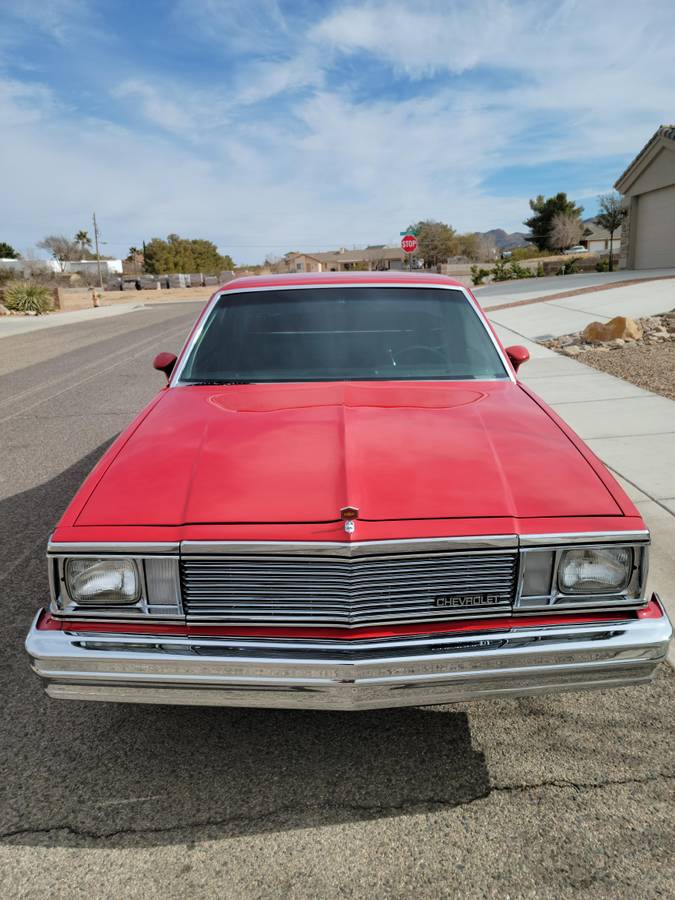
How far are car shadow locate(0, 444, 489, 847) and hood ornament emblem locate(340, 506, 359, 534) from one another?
0.99 m

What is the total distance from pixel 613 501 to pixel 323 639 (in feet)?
3.58

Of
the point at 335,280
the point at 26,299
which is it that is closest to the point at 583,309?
the point at 335,280

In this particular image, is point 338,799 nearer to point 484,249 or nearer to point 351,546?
point 351,546

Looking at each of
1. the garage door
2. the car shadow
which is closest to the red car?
the car shadow

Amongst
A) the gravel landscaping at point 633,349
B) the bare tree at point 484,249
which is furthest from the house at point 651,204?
the bare tree at point 484,249

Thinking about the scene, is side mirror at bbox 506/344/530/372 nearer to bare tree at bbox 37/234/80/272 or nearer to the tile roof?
the tile roof

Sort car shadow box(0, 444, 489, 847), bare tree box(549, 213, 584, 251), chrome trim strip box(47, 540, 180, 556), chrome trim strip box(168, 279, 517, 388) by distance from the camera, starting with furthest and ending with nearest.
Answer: bare tree box(549, 213, 584, 251) < chrome trim strip box(168, 279, 517, 388) < car shadow box(0, 444, 489, 847) < chrome trim strip box(47, 540, 180, 556)

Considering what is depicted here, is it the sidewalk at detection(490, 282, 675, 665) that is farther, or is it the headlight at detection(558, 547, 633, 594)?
the sidewalk at detection(490, 282, 675, 665)

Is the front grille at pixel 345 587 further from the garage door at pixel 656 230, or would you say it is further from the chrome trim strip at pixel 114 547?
the garage door at pixel 656 230

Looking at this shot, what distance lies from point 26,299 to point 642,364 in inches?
1072

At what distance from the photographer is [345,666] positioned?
87.4 inches

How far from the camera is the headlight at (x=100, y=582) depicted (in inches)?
93.7

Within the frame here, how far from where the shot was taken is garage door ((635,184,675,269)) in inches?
944

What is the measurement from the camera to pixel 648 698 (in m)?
3.04
